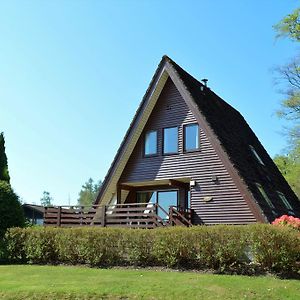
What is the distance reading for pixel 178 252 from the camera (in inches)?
507

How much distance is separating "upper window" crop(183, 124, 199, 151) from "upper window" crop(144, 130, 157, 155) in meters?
1.60

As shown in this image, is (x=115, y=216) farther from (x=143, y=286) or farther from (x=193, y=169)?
(x=143, y=286)

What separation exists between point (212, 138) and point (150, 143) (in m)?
3.50

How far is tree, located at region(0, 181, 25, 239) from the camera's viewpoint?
57.9 ft

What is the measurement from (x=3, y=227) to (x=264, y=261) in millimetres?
10391

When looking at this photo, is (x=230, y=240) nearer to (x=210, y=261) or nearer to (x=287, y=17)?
(x=210, y=261)

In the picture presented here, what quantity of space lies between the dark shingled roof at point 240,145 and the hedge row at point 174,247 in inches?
172

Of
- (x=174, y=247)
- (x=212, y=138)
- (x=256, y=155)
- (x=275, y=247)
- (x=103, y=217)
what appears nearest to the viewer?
(x=275, y=247)

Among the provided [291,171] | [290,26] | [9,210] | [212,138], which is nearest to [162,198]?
[212,138]

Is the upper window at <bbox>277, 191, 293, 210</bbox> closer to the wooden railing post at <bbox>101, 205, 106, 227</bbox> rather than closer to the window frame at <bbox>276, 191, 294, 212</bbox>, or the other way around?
the window frame at <bbox>276, 191, 294, 212</bbox>

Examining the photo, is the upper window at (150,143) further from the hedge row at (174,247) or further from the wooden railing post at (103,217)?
the hedge row at (174,247)

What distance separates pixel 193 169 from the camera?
731 inches

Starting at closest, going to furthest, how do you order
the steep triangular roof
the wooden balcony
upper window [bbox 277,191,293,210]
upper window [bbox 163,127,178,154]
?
the steep triangular roof
the wooden balcony
upper window [bbox 163,127,178,154]
upper window [bbox 277,191,293,210]

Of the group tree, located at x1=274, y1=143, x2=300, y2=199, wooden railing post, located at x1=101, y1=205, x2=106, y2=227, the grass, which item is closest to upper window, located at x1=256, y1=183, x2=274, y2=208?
wooden railing post, located at x1=101, y1=205, x2=106, y2=227
